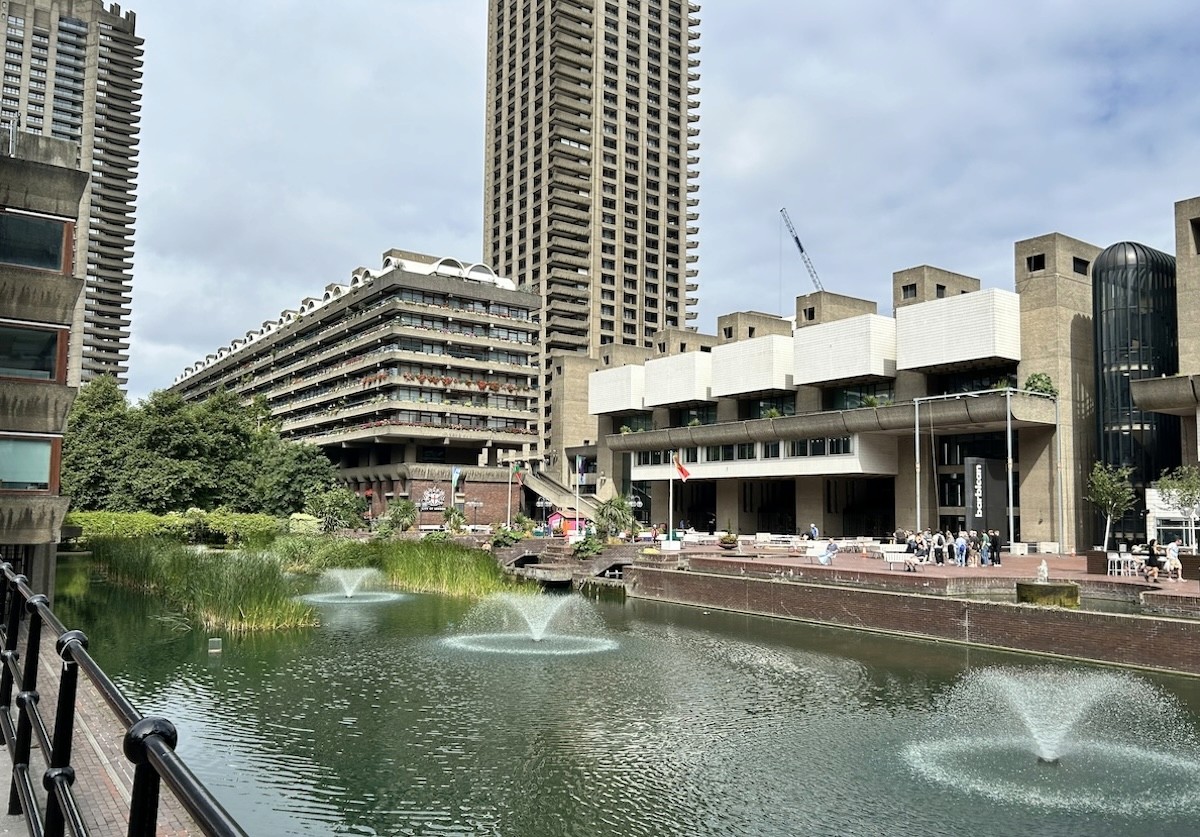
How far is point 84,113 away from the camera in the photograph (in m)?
136

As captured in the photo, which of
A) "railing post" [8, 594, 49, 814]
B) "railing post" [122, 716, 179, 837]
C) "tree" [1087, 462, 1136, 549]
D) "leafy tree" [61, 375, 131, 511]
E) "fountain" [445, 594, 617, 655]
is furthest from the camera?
"leafy tree" [61, 375, 131, 511]

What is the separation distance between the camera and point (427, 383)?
266ft

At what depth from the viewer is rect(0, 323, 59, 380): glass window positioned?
21312 mm

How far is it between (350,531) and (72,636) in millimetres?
58996

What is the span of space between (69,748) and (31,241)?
2136 cm

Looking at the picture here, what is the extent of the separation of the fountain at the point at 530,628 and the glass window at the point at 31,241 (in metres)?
13.0

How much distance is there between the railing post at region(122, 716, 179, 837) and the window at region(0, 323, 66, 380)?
22.2 metres

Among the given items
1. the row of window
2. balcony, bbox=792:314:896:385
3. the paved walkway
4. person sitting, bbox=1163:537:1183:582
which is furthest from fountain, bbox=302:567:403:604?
balcony, bbox=792:314:896:385

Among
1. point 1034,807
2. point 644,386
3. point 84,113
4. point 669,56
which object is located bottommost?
point 1034,807

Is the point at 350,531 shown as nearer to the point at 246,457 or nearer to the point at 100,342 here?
the point at 246,457

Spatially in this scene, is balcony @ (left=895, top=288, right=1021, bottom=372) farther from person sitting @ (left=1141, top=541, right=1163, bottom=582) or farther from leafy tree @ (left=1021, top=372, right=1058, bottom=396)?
person sitting @ (left=1141, top=541, right=1163, bottom=582)

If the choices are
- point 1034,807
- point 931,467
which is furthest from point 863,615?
point 931,467

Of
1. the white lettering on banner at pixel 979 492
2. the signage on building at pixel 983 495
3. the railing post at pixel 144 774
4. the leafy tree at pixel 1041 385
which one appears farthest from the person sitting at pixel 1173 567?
the railing post at pixel 144 774

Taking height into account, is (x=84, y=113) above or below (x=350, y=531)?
above
